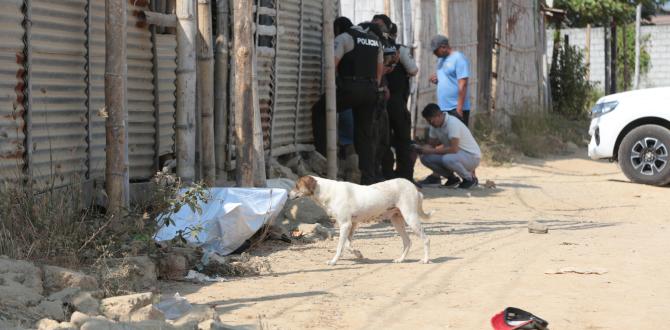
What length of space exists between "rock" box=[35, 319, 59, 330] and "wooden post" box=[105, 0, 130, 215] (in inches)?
105

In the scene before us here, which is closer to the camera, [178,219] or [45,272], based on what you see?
[45,272]

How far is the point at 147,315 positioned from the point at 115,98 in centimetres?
284

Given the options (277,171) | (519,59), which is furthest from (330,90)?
(519,59)

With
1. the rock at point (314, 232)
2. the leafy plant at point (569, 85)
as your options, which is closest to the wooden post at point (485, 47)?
the leafy plant at point (569, 85)

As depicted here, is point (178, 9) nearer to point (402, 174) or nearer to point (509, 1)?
point (402, 174)

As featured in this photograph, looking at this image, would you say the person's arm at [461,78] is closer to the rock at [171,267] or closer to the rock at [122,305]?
the rock at [171,267]

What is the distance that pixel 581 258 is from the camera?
27.9ft

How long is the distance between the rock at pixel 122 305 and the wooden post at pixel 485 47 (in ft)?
45.5

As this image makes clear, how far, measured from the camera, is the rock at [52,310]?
18.4ft

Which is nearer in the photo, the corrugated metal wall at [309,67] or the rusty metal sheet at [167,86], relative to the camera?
the rusty metal sheet at [167,86]

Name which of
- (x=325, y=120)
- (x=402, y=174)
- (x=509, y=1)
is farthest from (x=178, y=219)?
(x=509, y=1)

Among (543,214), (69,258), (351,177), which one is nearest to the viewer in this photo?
(69,258)

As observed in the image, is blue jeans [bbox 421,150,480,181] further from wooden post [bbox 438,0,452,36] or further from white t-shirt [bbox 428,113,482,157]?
wooden post [bbox 438,0,452,36]

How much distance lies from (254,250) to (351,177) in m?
4.49
